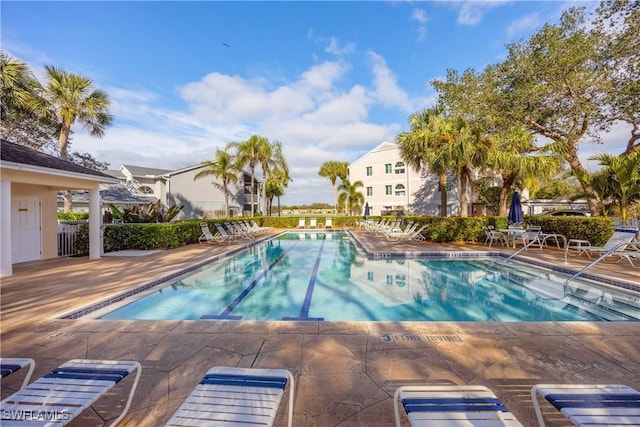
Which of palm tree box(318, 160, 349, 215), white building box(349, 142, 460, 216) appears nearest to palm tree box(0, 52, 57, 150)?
white building box(349, 142, 460, 216)

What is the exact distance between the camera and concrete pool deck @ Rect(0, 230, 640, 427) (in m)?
2.55

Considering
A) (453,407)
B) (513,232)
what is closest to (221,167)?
(513,232)

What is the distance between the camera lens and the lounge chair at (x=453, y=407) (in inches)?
70.1

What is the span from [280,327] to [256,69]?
57.3 ft

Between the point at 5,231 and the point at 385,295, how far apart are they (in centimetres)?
965

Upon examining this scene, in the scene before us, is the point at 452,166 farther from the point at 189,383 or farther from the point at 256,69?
the point at 189,383

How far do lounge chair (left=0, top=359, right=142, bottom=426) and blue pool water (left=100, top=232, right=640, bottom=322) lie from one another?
10.4 ft

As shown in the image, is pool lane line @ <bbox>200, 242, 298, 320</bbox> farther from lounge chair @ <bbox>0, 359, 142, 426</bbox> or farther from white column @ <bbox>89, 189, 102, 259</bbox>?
white column @ <bbox>89, 189, 102, 259</bbox>

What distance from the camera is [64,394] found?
208 cm

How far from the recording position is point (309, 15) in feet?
47.6

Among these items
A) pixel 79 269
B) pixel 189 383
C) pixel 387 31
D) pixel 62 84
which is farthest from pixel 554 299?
pixel 62 84

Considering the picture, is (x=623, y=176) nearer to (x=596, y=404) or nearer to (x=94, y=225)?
(x=596, y=404)

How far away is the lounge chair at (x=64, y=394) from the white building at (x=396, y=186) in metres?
33.1

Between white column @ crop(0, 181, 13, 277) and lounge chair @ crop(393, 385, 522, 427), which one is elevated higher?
white column @ crop(0, 181, 13, 277)
